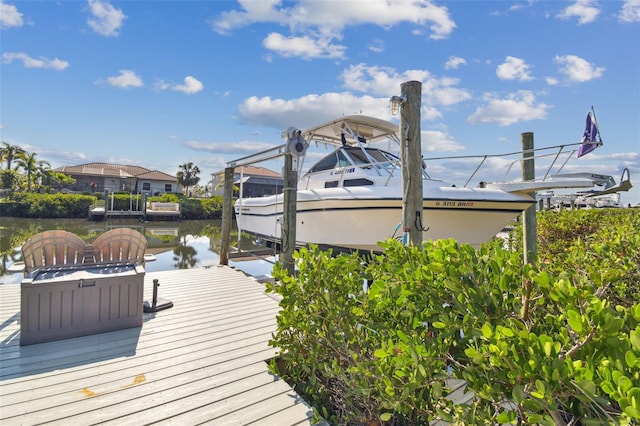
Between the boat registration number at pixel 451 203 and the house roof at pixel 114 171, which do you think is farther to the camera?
the house roof at pixel 114 171

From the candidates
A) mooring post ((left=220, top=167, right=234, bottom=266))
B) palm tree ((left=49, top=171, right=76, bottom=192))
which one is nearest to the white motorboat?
mooring post ((left=220, top=167, right=234, bottom=266))

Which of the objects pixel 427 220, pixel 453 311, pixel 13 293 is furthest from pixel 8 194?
pixel 453 311

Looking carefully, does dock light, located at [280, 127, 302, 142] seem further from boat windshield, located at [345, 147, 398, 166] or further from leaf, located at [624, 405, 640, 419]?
leaf, located at [624, 405, 640, 419]

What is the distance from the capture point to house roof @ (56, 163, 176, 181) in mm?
34062

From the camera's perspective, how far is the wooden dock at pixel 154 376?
6.47ft

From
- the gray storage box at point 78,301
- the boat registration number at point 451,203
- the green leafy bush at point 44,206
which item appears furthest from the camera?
the green leafy bush at point 44,206

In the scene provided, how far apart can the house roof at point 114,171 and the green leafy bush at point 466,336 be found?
37.9 m

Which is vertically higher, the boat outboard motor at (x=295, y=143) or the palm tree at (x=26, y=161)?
the palm tree at (x=26, y=161)

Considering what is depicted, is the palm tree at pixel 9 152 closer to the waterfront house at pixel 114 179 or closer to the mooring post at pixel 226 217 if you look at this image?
the waterfront house at pixel 114 179

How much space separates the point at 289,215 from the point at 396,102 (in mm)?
2199

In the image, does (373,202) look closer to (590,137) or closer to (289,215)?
(289,215)

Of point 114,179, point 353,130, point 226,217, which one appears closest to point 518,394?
point 226,217

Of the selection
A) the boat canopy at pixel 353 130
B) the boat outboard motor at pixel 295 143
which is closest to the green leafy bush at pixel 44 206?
the boat canopy at pixel 353 130

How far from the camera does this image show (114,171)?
35781 mm
